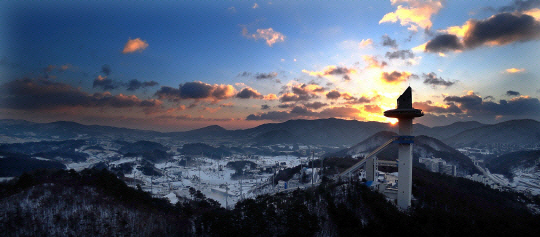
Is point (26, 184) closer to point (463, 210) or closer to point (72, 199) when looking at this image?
point (72, 199)

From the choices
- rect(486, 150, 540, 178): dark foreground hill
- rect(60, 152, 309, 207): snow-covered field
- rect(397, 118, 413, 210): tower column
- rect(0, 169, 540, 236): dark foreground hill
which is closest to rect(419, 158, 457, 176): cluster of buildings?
rect(486, 150, 540, 178): dark foreground hill

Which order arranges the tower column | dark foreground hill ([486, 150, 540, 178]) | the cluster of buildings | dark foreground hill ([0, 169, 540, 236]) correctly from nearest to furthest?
1. dark foreground hill ([0, 169, 540, 236])
2. the tower column
3. the cluster of buildings
4. dark foreground hill ([486, 150, 540, 178])

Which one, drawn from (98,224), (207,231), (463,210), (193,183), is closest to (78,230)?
(98,224)

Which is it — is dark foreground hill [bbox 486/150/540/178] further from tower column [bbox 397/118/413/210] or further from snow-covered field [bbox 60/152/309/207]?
tower column [bbox 397/118/413/210]

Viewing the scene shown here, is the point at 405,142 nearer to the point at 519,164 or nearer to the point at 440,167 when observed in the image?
the point at 440,167

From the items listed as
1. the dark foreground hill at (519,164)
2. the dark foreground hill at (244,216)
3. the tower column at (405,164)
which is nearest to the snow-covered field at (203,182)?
the dark foreground hill at (244,216)

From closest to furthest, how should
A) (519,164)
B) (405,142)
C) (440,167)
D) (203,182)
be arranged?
1. (405,142)
2. (440,167)
3. (203,182)
4. (519,164)

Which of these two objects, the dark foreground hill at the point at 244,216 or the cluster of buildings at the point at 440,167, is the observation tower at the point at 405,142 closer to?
the dark foreground hill at the point at 244,216

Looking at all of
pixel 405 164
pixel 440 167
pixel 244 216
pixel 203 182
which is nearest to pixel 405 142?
pixel 405 164
